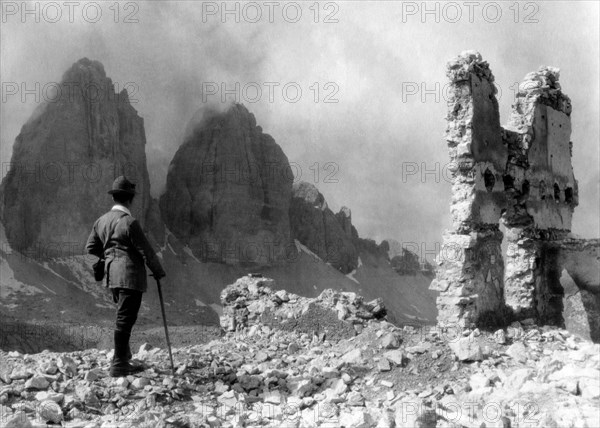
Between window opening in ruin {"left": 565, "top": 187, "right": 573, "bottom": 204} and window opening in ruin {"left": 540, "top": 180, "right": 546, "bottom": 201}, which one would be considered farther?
window opening in ruin {"left": 565, "top": 187, "right": 573, "bottom": 204}

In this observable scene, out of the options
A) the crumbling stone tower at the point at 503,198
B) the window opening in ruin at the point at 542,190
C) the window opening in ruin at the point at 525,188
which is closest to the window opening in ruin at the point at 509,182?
the crumbling stone tower at the point at 503,198

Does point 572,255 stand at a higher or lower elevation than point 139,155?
lower

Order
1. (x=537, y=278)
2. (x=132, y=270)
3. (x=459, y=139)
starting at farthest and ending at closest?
(x=537, y=278) → (x=459, y=139) → (x=132, y=270)

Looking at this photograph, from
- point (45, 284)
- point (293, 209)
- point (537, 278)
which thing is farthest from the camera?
point (293, 209)

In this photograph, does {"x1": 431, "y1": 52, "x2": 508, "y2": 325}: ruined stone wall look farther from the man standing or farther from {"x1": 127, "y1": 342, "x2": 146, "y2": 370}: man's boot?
the man standing

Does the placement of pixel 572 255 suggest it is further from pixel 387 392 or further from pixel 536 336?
pixel 387 392

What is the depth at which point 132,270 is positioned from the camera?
624 cm

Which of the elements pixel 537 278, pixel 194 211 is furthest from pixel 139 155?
pixel 537 278

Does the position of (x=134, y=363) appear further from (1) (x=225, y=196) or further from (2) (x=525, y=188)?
(1) (x=225, y=196)

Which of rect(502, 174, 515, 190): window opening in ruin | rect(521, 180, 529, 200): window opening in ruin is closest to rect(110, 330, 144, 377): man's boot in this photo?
rect(502, 174, 515, 190): window opening in ruin

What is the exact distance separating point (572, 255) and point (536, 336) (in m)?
3.02

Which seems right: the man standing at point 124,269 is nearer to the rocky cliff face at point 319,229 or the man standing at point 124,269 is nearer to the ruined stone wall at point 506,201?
the ruined stone wall at point 506,201

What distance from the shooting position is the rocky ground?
5.67 metres

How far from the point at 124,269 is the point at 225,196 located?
5656 cm
